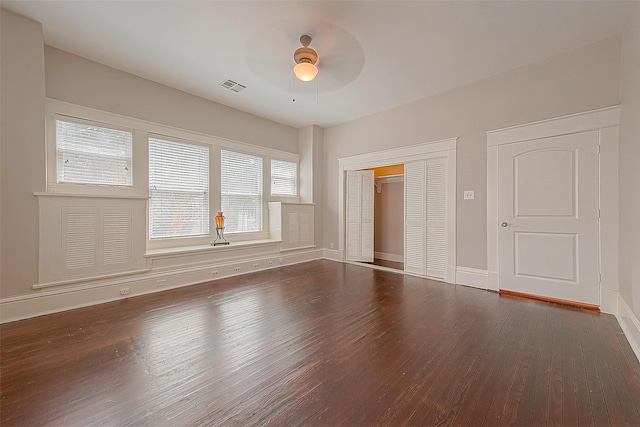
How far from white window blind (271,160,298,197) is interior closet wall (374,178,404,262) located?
2111 mm

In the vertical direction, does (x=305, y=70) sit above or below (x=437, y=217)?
above

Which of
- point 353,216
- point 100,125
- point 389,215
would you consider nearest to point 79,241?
point 100,125

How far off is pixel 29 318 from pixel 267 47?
12.9 feet

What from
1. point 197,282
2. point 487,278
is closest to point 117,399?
point 197,282

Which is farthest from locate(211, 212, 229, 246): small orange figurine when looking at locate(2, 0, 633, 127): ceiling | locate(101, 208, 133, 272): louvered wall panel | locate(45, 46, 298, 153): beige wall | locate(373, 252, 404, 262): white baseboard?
locate(373, 252, 404, 262): white baseboard

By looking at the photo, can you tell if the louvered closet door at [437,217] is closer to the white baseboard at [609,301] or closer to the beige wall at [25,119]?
the white baseboard at [609,301]

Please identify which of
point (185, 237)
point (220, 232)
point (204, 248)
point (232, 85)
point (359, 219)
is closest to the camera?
point (232, 85)

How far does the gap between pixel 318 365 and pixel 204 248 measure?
2.97m

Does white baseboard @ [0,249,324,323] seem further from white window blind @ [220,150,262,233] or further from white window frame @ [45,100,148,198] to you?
white window frame @ [45,100,148,198]

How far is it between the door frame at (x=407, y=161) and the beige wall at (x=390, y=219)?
3.92 feet

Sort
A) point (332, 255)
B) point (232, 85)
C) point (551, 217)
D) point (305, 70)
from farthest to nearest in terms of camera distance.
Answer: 1. point (332, 255)
2. point (232, 85)
3. point (551, 217)
4. point (305, 70)

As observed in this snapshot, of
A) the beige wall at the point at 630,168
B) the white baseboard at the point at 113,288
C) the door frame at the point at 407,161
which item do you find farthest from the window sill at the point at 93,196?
the beige wall at the point at 630,168

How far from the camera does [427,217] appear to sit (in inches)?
171

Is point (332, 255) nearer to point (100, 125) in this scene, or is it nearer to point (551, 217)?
point (551, 217)
